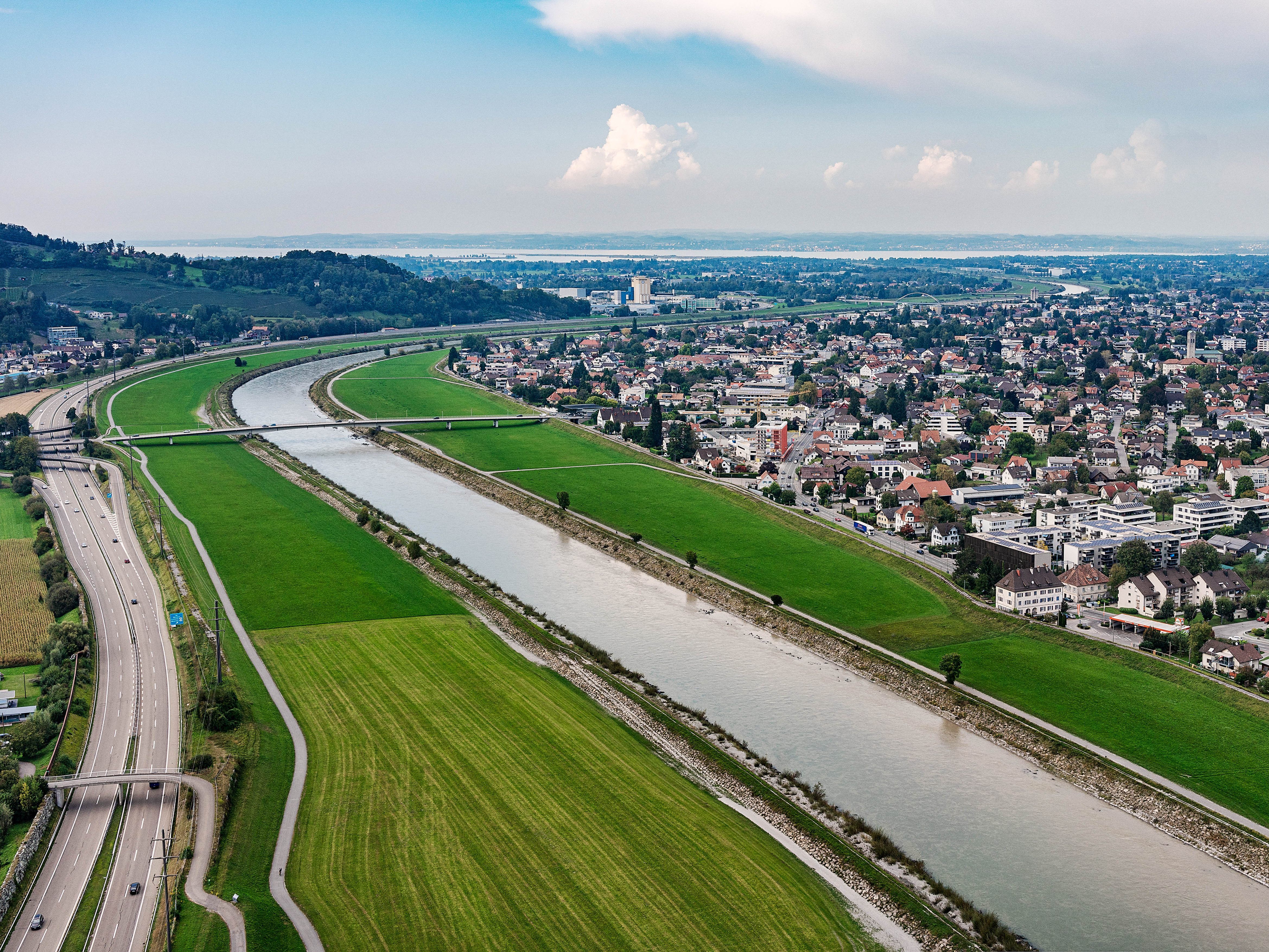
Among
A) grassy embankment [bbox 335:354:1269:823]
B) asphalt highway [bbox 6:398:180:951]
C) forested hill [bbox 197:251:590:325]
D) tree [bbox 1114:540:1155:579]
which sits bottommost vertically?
grassy embankment [bbox 335:354:1269:823]

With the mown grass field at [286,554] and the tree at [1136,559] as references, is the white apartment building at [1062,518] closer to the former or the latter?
the tree at [1136,559]

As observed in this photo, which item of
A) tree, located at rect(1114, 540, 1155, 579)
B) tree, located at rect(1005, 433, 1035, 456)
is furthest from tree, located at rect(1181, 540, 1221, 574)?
tree, located at rect(1005, 433, 1035, 456)

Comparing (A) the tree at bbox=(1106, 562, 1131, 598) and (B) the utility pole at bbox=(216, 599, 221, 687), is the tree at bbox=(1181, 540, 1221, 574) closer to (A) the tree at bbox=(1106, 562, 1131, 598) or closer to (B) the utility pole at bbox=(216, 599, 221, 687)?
(A) the tree at bbox=(1106, 562, 1131, 598)

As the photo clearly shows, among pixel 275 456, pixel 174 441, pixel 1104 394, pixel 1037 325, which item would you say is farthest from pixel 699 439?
pixel 1037 325

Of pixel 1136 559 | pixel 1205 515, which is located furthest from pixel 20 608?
pixel 1205 515

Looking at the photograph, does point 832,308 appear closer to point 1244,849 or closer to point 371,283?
point 371,283

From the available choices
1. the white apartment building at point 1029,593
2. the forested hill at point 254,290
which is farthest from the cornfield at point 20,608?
the forested hill at point 254,290
